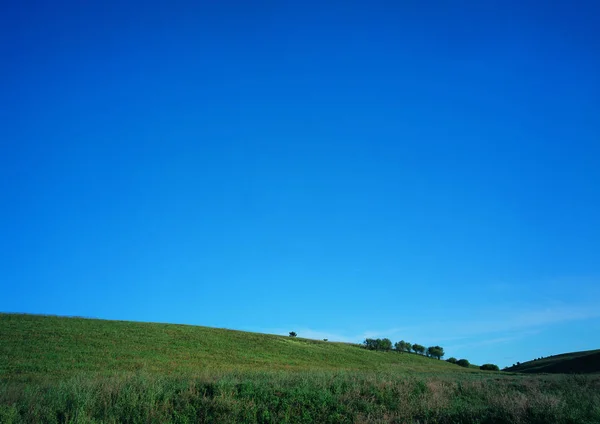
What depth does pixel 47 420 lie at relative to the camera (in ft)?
40.0

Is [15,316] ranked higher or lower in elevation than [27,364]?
higher

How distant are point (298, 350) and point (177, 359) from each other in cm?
2988

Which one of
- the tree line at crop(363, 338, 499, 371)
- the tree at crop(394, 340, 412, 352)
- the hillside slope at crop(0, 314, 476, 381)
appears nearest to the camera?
the hillside slope at crop(0, 314, 476, 381)

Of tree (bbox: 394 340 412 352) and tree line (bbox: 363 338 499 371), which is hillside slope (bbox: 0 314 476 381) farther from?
tree (bbox: 394 340 412 352)

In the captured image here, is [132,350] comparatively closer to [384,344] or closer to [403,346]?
[384,344]

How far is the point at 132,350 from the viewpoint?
1826 inches

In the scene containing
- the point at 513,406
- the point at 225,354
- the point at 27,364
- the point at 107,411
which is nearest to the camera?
the point at 107,411

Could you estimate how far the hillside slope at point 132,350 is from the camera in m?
34.5

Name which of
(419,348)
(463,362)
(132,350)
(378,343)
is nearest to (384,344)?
(378,343)

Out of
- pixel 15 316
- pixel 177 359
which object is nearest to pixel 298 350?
pixel 177 359

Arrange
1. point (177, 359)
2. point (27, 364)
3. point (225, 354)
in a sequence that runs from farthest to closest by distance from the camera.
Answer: point (225, 354) < point (177, 359) < point (27, 364)

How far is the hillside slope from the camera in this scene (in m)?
34.5

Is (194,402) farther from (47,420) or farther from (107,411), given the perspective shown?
(47,420)

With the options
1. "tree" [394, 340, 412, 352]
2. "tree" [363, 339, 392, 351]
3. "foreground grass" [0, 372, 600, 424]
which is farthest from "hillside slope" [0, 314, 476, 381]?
"tree" [394, 340, 412, 352]
